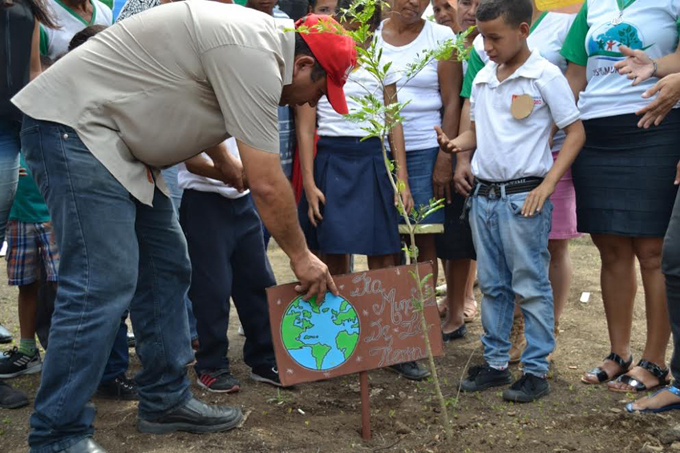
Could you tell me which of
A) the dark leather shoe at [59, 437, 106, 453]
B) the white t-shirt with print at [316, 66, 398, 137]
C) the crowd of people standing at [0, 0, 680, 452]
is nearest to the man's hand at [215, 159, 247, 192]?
the crowd of people standing at [0, 0, 680, 452]

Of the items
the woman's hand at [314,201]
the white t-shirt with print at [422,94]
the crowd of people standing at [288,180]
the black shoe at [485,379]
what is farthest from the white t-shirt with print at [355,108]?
the black shoe at [485,379]

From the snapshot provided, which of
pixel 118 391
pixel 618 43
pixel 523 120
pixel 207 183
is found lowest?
pixel 118 391

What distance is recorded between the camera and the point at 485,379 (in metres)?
3.48

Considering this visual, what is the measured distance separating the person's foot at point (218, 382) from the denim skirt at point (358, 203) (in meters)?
0.84

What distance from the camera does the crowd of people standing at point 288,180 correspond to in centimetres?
254

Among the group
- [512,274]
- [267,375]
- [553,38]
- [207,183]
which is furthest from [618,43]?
[267,375]

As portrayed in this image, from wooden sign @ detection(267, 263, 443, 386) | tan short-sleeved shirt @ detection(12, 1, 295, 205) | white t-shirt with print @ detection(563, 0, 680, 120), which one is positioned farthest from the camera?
white t-shirt with print @ detection(563, 0, 680, 120)

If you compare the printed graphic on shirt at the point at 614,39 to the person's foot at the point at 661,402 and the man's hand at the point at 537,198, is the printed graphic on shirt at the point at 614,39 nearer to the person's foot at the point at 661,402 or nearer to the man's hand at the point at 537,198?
the man's hand at the point at 537,198

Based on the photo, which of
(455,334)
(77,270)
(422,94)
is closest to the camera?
(77,270)

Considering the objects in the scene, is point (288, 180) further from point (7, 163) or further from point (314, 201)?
point (7, 163)

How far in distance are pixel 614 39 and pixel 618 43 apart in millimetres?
26

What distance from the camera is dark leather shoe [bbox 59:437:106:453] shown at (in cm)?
259

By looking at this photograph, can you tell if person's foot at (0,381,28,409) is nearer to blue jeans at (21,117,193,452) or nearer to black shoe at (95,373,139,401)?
black shoe at (95,373,139,401)

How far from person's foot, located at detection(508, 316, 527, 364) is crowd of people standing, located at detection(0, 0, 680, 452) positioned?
0.06ft
